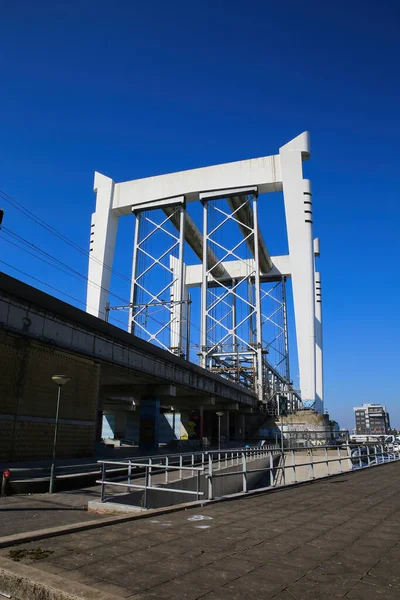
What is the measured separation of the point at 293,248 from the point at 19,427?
41742mm

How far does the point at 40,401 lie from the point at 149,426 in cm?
1471

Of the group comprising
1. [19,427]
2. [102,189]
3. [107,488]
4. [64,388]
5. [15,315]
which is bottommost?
[107,488]

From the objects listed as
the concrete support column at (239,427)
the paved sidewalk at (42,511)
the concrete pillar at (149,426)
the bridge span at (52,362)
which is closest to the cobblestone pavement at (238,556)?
the paved sidewalk at (42,511)

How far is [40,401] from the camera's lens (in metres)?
17.1

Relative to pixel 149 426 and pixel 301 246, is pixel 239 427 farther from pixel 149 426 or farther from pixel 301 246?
pixel 149 426

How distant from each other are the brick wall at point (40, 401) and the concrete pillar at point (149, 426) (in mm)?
10584

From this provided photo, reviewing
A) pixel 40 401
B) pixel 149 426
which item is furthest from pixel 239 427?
pixel 40 401

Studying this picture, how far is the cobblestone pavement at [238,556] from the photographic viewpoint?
404 centimetres

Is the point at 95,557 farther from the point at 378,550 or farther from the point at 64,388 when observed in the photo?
the point at 64,388

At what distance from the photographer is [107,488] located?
13.0 meters

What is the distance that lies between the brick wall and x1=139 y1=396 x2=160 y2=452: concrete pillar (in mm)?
10584

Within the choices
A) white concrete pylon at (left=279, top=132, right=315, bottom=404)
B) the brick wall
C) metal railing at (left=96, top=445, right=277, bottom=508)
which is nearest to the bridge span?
the brick wall

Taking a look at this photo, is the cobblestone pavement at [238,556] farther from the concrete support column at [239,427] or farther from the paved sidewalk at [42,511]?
the concrete support column at [239,427]

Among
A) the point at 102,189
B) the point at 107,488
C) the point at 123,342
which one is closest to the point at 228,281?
the point at 102,189
